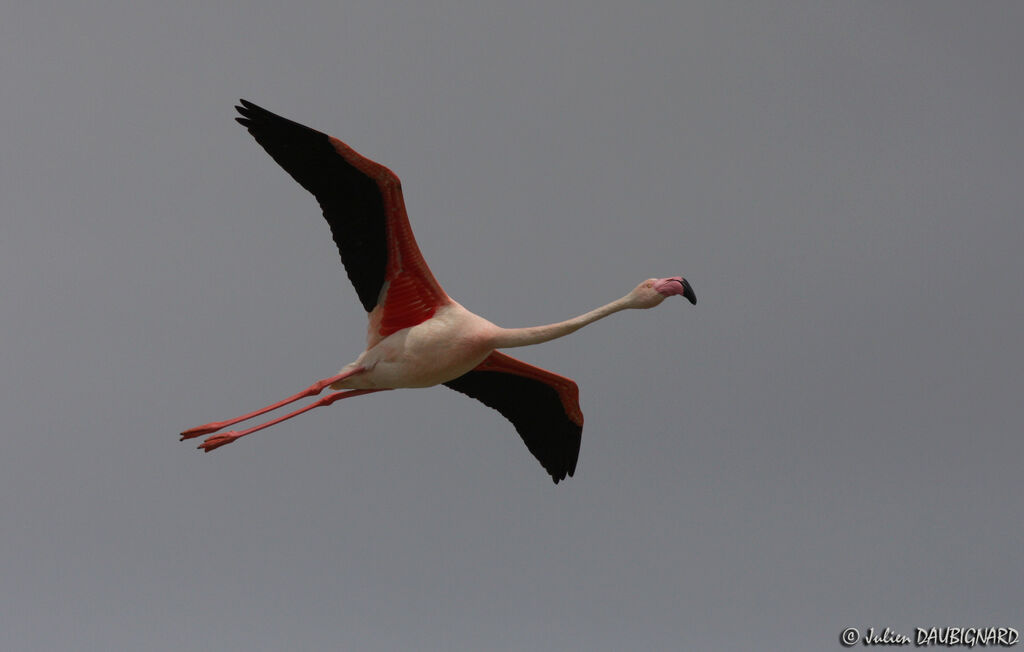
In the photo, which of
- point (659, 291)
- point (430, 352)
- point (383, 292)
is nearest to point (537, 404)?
point (430, 352)

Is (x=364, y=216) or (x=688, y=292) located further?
(x=364, y=216)

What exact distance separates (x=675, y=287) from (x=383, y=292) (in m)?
4.10

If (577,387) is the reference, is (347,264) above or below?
above

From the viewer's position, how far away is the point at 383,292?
67.1ft

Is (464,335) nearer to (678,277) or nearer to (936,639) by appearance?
(678,277)

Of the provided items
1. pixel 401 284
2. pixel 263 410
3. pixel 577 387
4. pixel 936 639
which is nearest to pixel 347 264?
pixel 401 284

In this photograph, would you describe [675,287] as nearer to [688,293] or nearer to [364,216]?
[688,293]

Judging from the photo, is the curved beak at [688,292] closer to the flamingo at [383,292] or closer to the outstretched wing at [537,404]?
the flamingo at [383,292]

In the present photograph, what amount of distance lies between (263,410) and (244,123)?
3874mm

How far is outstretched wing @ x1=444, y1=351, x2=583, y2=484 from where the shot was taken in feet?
73.2

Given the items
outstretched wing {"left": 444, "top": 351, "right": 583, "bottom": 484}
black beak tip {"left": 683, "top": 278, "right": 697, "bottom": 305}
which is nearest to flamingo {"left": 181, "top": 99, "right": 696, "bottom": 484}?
black beak tip {"left": 683, "top": 278, "right": 697, "bottom": 305}

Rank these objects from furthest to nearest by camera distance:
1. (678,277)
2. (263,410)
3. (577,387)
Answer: (577,387), (263,410), (678,277)

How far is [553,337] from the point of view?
64.5ft

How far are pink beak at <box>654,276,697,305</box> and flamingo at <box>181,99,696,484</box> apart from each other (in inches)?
0.5
